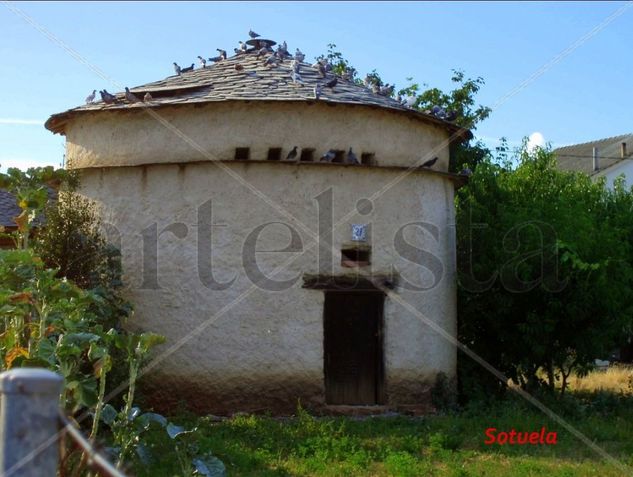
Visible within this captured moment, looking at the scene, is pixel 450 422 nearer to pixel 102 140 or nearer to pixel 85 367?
pixel 85 367

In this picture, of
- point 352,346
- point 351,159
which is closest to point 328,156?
point 351,159

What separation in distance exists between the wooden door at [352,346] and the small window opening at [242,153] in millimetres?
2518

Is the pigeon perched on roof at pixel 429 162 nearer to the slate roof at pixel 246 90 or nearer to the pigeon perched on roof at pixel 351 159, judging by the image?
the slate roof at pixel 246 90

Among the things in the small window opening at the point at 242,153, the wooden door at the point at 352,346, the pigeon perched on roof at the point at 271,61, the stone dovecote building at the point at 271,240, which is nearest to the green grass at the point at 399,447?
the stone dovecote building at the point at 271,240

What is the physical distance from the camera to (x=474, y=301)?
1387 centimetres

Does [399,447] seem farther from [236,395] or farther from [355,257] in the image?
[355,257]

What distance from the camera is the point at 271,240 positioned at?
11750 millimetres

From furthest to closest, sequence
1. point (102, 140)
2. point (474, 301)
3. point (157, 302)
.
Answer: point (474, 301)
point (102, 140)
point (157, 302)

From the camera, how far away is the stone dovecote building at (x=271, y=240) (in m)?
11.6

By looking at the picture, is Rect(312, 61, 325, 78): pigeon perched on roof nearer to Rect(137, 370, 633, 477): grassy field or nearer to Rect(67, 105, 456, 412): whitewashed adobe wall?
Rect(67, 105, 456, 412): whitewashed adobe wall

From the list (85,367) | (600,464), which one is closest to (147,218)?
(85,367)

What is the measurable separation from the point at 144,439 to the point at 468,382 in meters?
6.25

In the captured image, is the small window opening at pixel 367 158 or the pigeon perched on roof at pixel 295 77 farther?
the pigeon perched on roof at pixel 295 77

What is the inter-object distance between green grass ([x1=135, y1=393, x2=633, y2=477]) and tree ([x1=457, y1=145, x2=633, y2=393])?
1.62 m
